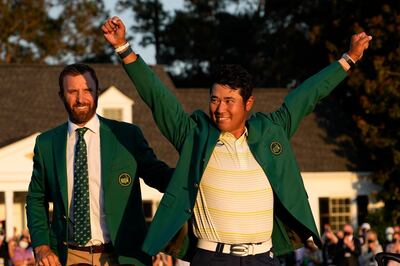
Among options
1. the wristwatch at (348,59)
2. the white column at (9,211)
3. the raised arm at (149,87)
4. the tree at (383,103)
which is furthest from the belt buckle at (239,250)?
the tree at (383,103)

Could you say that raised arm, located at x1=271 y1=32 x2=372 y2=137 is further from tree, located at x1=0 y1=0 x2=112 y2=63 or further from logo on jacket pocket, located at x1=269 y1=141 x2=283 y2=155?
tree, located at x1=0 y1=0 x2=112 y2=63

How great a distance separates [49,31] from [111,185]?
5565cm

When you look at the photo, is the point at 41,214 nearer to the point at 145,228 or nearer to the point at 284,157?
the point at 145,228

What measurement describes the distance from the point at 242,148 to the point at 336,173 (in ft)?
112

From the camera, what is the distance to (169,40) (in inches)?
2527

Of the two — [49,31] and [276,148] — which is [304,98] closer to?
[276,148]

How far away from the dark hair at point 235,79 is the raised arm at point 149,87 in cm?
29

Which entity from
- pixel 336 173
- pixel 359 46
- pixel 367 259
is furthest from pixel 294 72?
pixel 359 46

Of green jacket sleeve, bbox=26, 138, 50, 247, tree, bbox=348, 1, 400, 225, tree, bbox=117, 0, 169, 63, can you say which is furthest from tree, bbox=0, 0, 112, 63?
green jacket sleeve, bbox=26, 138, 50, 247

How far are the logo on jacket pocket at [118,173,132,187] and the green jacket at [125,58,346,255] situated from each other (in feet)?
1.72

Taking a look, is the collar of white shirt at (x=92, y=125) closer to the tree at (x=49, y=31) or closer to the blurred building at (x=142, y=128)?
the blurred building at (x=142, y=128)

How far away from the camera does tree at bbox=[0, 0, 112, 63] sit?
198 ft

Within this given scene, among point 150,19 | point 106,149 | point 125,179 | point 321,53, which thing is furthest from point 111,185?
point 150,19

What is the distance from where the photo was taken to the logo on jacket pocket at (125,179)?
7.65 metres
